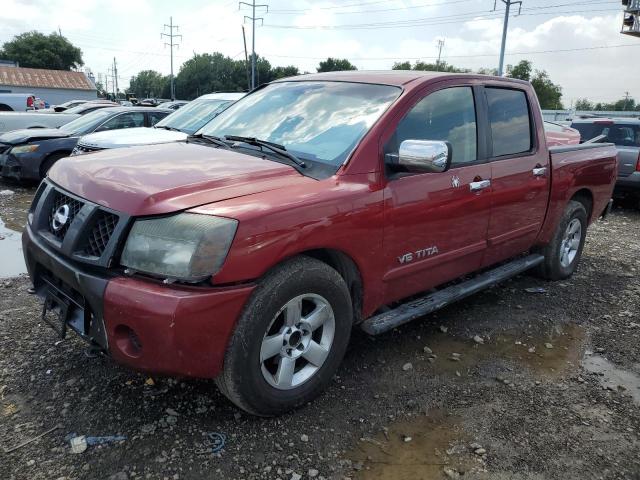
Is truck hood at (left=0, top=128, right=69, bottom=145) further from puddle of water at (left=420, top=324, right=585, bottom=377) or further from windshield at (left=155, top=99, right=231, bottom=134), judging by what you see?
puddle of water at (left=420, top=324, right=585, bottom=377)

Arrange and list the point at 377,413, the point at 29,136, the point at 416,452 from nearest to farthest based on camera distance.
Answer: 1. the point at 416,452
2. the point at 377,413
3. the point at 29,136

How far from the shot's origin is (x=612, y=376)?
3498 mm

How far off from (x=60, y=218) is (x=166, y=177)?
2.06 ft

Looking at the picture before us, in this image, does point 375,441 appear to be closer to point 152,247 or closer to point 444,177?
point 152,247

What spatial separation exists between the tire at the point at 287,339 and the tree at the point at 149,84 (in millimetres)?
107878

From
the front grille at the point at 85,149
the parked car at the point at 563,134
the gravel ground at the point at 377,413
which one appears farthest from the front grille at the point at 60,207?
the parked car at the point at 563,134

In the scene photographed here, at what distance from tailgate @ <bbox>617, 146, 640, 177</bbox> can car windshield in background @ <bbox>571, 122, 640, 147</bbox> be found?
0.31m

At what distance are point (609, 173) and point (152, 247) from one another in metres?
4.98

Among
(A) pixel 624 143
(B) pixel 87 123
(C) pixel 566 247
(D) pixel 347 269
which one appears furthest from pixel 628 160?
(B) pixel 87 123

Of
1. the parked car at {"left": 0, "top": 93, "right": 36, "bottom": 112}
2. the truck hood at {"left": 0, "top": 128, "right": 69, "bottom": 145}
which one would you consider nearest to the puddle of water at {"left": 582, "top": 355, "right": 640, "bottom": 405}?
the truck hood at {"left": 0, "top": 128, "right": 69, "bottom": 145}

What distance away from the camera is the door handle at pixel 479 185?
357 centimetres

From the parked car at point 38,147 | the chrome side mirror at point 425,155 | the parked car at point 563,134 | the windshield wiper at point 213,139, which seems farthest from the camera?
the parked car at point 563,134

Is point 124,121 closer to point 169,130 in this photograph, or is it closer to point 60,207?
point 169,130

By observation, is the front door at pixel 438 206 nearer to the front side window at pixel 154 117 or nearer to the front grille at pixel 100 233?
the front grille at pixel 100 233
